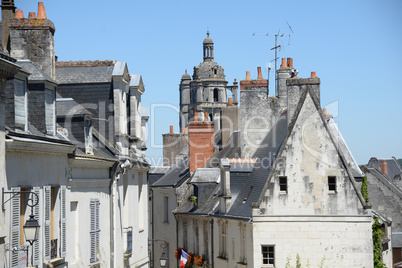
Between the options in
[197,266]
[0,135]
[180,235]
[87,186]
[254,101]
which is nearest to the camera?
[0,135]

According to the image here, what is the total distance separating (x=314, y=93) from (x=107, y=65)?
6799mm

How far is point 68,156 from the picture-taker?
16984mm

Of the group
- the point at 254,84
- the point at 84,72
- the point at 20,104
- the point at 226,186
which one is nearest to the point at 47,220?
the point at 20,104

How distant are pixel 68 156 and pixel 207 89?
124639 mm

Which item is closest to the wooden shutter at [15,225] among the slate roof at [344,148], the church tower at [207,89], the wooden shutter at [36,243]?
the wooden shutter at [36,243]

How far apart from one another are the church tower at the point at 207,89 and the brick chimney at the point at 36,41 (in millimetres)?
115673

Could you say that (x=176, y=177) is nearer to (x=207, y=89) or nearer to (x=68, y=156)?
(x=68, y=156)

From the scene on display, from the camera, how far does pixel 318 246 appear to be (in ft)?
80.2

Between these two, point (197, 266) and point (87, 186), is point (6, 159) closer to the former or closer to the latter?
point (87, 186)

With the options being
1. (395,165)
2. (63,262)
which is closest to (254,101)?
(63,262)

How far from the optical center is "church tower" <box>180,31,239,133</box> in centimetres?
13862

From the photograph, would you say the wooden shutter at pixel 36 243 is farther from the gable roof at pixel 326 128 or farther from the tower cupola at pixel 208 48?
the tower cupola at pixel 208 48

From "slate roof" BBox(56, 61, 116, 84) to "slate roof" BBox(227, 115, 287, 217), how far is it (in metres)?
6.20

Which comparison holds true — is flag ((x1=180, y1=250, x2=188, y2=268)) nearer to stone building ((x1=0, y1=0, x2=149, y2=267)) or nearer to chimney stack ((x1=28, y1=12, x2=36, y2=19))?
stone building ((x1=0, y1=0, x2=149, y2=267))
